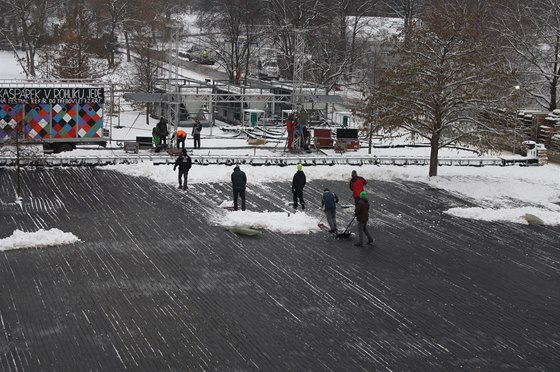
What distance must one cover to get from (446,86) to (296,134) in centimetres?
776

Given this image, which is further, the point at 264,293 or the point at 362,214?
the point at 362,214

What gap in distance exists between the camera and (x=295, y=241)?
70.6 feet

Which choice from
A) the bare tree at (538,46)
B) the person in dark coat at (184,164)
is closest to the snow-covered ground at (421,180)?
the person in dark coat at (184,164)

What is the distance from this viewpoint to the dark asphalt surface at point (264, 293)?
14266 millimetres

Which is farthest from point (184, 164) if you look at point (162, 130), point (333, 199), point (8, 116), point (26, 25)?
point (26, 25)

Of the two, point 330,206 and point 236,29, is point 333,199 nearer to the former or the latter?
point 330,206

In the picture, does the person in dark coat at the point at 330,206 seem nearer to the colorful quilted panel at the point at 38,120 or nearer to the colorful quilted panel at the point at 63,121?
the colorful quilted panel at the point at 63,121

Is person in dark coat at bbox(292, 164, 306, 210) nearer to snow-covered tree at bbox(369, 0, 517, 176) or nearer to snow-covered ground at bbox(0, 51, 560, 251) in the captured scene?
snow-covered ground at bbox(0, 51, 560, 251)

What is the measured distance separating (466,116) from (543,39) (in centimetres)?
2337

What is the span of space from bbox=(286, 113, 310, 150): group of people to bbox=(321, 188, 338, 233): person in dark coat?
13.3 meters

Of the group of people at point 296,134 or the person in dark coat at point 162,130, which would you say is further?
the group of people at point 296,134

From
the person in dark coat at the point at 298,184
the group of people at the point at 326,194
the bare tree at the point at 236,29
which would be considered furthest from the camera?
the bare tree at the point at 236,29

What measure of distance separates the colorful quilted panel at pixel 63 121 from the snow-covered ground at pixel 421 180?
909mm

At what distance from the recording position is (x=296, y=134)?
3547 centimetres
